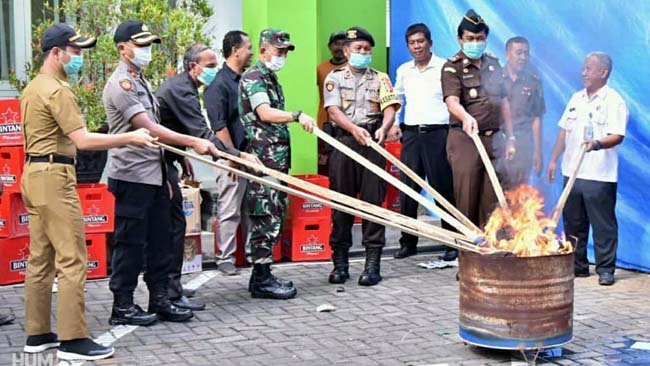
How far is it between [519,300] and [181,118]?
2832mm

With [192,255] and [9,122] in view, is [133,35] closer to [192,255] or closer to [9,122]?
[9,122]

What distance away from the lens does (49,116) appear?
18.7 feet

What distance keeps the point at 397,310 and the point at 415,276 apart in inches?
50.0

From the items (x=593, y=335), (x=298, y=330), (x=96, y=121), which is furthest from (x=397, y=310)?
(x=96, y=121)

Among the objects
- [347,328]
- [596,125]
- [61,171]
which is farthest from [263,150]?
[596,125]

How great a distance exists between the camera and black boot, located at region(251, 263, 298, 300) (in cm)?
748

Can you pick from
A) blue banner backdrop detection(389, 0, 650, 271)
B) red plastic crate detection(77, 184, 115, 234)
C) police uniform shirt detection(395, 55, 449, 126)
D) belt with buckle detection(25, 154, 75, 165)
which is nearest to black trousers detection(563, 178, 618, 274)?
blue banner backdrop detection(389, 0, 650, 271)

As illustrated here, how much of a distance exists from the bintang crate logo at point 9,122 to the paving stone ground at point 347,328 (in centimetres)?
133

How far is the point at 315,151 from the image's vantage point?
32.3 ft

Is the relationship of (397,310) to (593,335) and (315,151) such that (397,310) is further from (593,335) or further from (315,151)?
(315,151)

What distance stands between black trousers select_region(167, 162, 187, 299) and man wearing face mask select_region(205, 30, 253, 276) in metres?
0.86

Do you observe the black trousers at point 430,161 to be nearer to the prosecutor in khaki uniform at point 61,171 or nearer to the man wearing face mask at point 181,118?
the man wearing face mask at point 181,118

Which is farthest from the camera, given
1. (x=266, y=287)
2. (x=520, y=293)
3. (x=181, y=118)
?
(x=266, y=287)

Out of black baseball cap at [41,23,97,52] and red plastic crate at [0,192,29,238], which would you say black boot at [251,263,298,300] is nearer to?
red plastic crate at [0,192,29,238]
